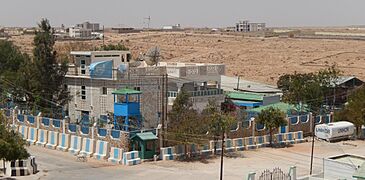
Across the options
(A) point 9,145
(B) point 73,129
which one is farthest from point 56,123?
(A) point 9,145

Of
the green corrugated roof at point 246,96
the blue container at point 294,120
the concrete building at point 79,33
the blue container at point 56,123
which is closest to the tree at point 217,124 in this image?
the blue container at point 294,120

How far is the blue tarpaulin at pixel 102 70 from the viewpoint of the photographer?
44.1 meters

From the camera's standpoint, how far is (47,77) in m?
46.5

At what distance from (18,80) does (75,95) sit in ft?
16.4

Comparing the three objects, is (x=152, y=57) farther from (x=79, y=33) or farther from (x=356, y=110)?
(x=79, y=33)

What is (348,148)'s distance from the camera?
41219 mm

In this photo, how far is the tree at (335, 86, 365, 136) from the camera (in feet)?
144

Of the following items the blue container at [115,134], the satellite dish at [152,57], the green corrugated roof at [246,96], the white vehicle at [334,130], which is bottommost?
the white vehicle at [334,130]

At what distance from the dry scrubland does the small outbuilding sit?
159 ft

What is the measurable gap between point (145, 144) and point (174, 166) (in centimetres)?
235

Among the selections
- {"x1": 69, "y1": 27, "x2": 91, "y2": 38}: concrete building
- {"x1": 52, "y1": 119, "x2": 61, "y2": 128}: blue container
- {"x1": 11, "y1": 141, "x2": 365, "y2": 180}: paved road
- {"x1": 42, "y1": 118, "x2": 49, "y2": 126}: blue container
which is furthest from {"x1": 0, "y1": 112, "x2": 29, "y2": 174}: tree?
{"x1": 69, "y1": 27, "x2": 91, "y2": 38}: concrete building

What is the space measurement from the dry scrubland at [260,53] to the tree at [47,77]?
33.9 metres

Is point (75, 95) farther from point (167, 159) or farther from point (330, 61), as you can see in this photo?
point (330, 61)

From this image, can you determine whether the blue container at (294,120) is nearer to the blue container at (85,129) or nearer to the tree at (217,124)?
the tree at (217,124)
